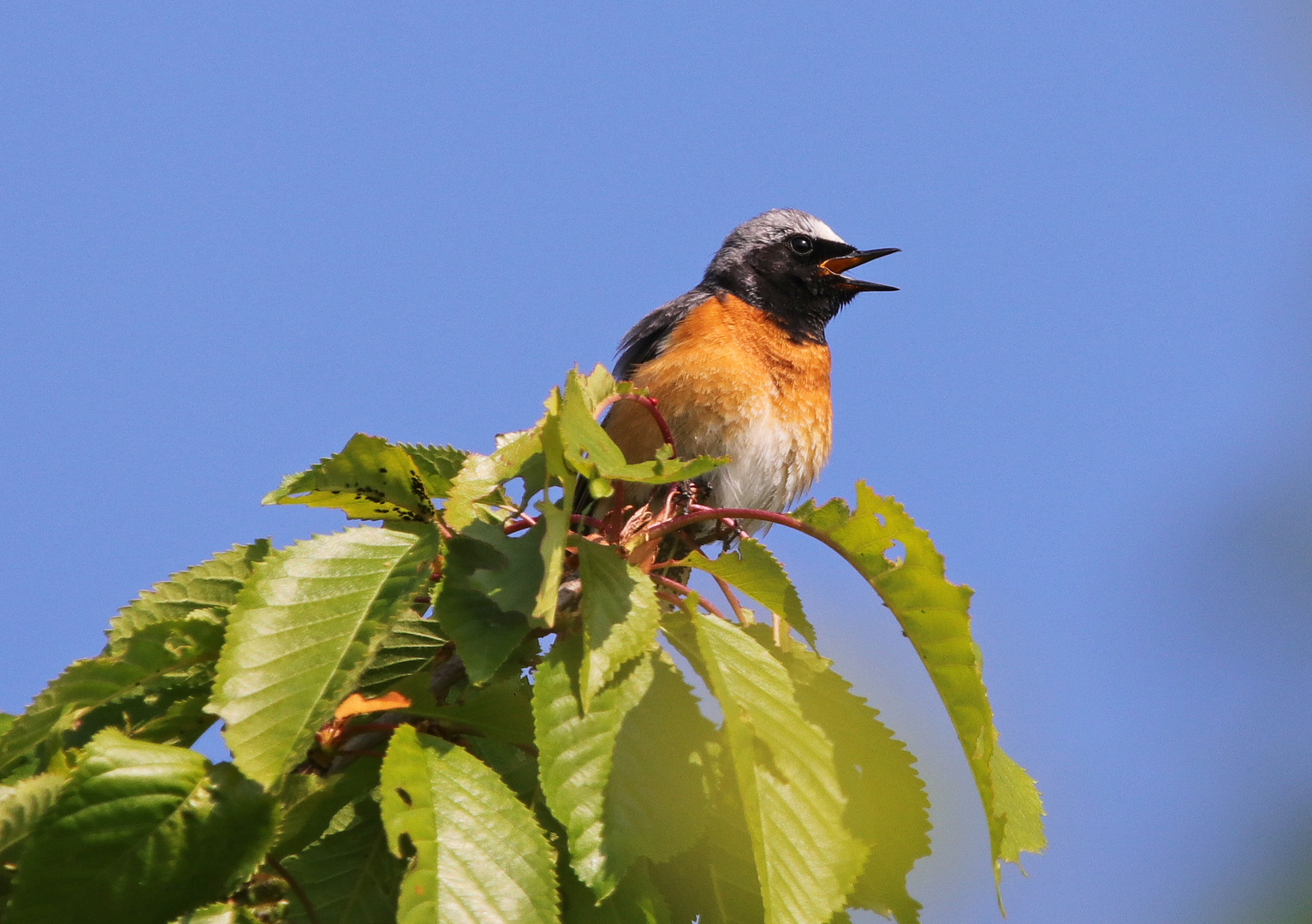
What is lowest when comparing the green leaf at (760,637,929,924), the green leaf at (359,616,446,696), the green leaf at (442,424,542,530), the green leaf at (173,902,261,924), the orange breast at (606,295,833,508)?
the green leaf at (760,637,929,924)

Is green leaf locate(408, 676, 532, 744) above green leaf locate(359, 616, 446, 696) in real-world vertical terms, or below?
below

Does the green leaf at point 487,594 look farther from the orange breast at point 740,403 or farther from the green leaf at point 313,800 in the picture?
the orange breast at point 740,403

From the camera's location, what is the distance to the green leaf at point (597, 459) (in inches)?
80.4

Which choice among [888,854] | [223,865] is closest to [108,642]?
[223,865]

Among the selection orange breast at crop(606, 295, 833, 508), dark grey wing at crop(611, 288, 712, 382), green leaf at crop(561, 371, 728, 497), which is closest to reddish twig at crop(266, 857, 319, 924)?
green leaf at crop(561, 371, 728, 497)

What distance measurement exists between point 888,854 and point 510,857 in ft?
2.40

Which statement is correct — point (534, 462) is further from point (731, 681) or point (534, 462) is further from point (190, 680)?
point (190, 680)

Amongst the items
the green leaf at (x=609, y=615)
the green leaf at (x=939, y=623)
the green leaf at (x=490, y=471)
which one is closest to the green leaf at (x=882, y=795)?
the green leaf at (x=939, y=623)

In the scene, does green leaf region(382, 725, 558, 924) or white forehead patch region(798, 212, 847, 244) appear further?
white forehead patch region(798, 212, 847, 244)

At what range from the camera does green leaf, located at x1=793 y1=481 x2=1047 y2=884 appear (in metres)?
2.05

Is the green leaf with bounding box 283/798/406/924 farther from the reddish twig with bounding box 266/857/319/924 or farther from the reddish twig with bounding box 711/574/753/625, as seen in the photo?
the reddish twig with bounding box 711/574/753/625

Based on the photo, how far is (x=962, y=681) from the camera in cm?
209

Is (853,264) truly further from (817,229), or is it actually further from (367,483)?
(367,483)

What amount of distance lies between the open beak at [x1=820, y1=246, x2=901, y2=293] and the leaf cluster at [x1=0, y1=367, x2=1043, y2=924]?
4544mm
